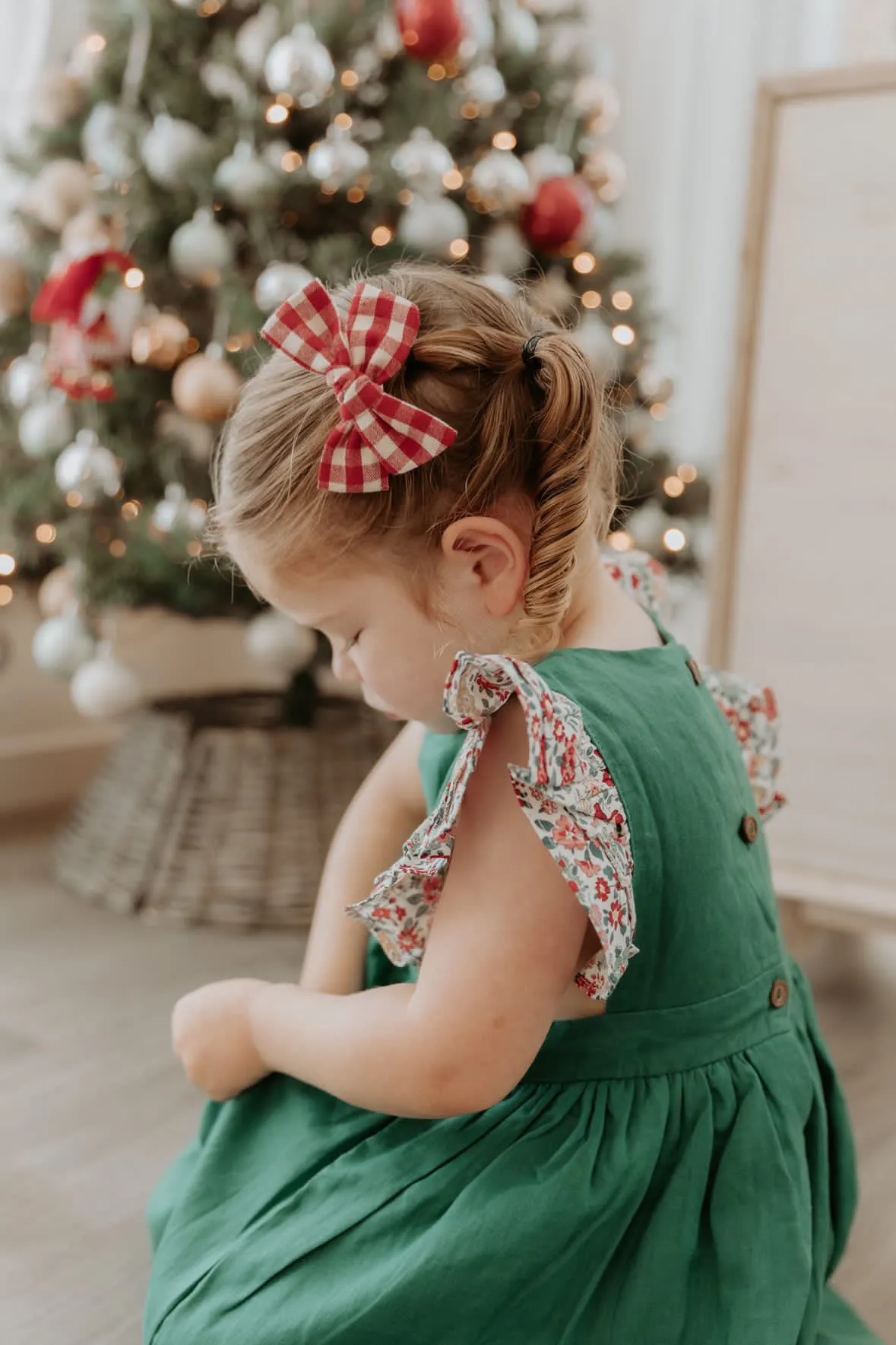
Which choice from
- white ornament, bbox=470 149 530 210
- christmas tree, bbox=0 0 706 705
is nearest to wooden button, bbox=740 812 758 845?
christmas tree, bbox=0 0 706 705

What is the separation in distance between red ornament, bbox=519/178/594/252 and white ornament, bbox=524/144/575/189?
Result: 0.01 meters

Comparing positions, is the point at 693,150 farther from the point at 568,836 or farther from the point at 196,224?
the point at 568,836

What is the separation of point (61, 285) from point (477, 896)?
94 cm

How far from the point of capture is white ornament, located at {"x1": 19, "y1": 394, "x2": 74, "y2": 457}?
1376 mm

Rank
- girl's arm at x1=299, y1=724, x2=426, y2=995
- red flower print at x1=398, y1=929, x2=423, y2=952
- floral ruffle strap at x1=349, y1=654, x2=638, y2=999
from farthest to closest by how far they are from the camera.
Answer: girl's arm at x1=299, y1=724, x2=426, y2=995
red flower print at x1=398, y1=929, x2=423, y2=952
floral ruffle strap at x1=349, y1=654, x2=638, y2=999

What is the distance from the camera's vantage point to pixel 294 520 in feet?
2.30

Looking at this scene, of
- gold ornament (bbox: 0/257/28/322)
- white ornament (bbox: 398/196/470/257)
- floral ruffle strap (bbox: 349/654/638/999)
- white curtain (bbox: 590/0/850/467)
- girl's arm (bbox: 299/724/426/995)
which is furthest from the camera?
white curtain (bbox: 590/0/850/467)

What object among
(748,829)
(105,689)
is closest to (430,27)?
(105,689)

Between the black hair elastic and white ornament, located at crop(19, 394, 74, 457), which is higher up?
the black hair elastic

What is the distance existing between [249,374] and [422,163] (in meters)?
0.28

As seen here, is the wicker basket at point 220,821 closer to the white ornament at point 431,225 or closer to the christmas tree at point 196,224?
the christmas tree at point 196,224

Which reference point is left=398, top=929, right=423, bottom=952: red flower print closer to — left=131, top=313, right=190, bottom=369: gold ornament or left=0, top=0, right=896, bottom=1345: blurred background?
left=0, top=0, right=896, bottom=1345: blurred background

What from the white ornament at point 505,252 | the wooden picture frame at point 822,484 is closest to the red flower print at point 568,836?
the wooden picture frame at point 822,484

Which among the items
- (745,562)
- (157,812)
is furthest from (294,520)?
(157,812)
